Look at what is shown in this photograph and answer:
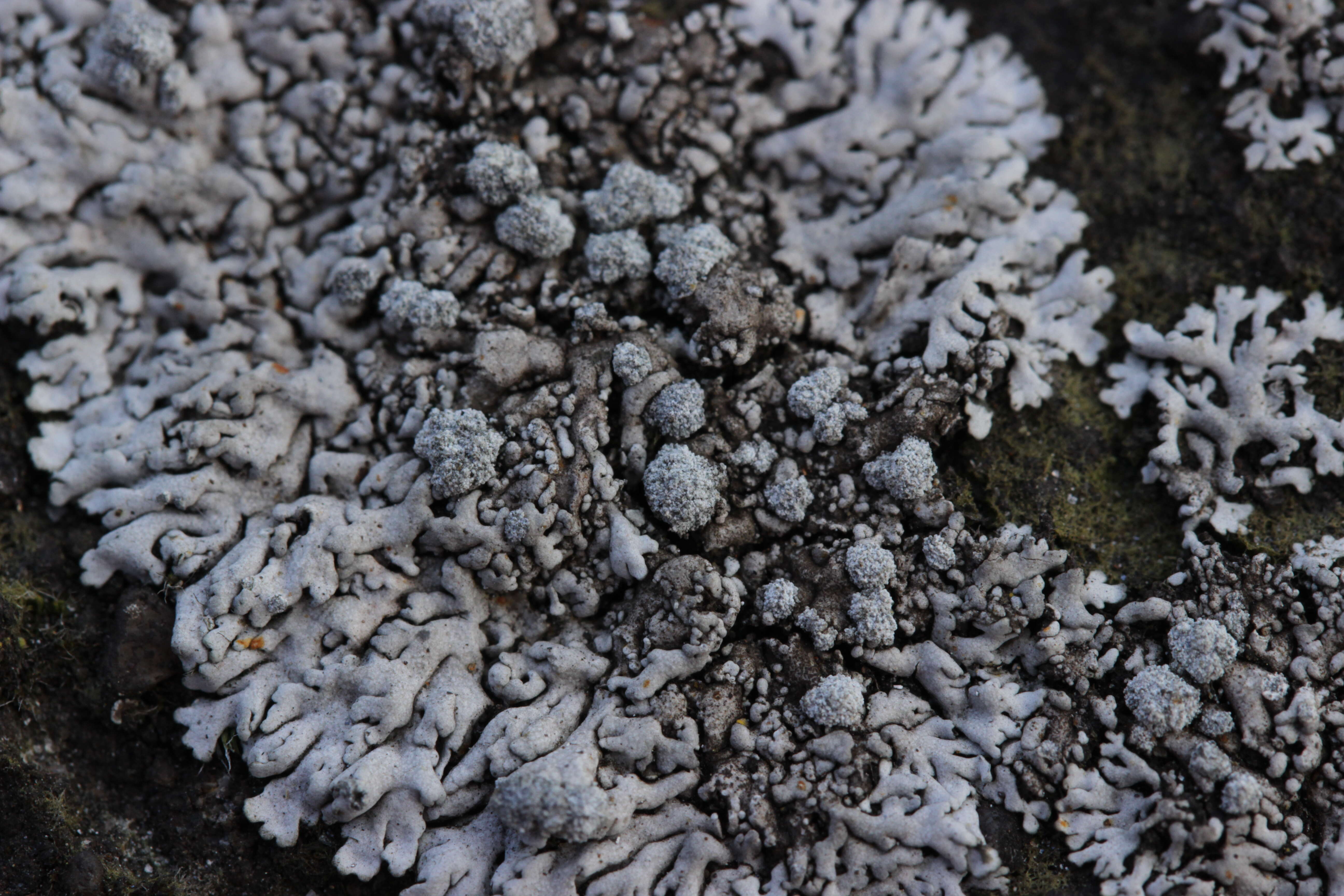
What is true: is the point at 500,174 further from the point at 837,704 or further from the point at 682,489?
the point at 837,704

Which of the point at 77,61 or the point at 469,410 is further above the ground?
the point at 77,61

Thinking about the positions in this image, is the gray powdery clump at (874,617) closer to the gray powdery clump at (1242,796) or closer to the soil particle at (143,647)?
the gray powdery clump at (1242,796)

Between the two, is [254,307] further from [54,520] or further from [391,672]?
[391,672]

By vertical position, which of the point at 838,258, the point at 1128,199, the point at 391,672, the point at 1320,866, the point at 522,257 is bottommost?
the point at 391,672

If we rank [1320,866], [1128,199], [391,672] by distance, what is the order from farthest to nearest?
[1128,199]
[391,672]
[1320,866]

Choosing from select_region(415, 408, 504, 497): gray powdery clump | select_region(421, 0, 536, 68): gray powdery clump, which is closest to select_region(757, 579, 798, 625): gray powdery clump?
select_region(415, 408, 504, 497): gray powdery clump

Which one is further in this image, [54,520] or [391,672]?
[54,520]

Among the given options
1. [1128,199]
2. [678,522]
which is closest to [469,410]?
[678,522]
